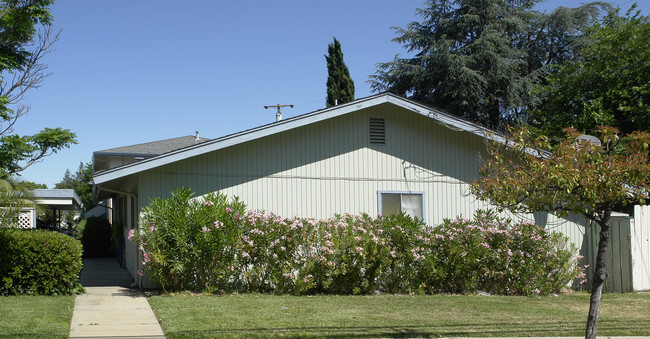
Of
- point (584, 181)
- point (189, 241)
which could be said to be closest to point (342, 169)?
point (189, 241)

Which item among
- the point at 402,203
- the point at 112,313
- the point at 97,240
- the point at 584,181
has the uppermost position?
the point at 584,181

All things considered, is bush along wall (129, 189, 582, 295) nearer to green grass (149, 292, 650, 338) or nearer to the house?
green grass (149, 292, 650, 338)

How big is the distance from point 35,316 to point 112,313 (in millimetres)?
1208

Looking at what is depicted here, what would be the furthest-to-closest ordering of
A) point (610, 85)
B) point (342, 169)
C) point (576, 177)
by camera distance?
point (610, 85) → point (342, 169) → point (576, 177)

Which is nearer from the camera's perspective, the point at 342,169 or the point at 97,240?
the point at 342,169

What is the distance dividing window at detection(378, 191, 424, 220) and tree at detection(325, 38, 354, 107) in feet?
62.8

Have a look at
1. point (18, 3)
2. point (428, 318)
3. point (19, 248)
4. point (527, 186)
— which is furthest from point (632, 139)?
point (18, 3)

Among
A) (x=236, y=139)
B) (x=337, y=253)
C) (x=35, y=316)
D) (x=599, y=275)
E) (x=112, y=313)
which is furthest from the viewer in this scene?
(x=236, y=139)

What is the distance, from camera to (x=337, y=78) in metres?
33.5

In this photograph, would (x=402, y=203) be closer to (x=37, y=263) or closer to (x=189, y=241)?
(x=189, y=241)

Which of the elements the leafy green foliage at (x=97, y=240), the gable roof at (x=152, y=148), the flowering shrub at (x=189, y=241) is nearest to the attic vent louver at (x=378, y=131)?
the flowering shrub at (x=189, y=241)

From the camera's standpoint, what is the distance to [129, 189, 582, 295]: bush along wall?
37.6 ft

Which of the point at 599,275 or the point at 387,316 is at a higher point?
the point at 599,275

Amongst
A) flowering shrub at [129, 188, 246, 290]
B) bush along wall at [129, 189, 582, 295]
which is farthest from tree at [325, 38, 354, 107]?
flowering shrub at [129, 188, 246, 290]
